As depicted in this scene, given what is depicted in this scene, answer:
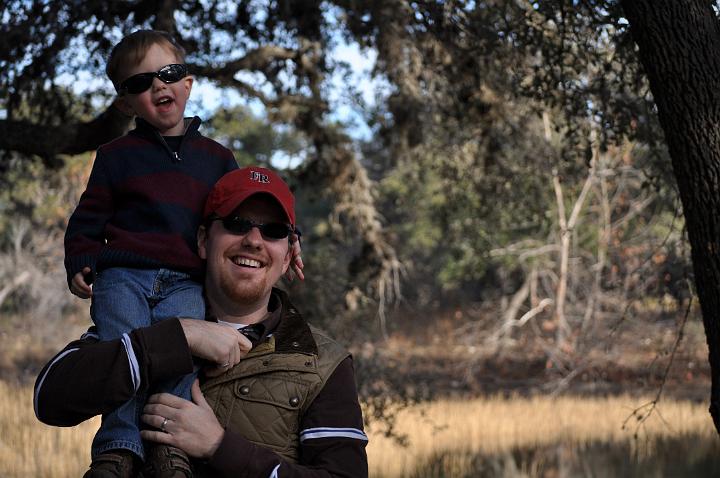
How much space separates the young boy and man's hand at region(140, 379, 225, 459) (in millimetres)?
147

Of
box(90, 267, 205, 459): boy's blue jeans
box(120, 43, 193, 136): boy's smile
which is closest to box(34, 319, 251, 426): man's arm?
box(90, 267, 205, 459): boy's blue jeans

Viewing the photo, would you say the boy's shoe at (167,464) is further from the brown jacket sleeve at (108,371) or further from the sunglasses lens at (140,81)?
the sunglasses lens at (140,81)

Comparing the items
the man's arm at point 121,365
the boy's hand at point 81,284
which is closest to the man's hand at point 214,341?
the man's arm at point 121,365

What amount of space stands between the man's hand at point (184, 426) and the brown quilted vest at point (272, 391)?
103 millimetres

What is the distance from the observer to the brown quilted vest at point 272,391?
290cm

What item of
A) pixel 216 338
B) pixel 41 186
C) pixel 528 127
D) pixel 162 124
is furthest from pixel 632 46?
pixel 41 186

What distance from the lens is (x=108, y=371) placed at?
2674 millimetres

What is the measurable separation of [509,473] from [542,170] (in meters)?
3.62

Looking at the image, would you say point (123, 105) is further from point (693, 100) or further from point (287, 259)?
point (693, 100)

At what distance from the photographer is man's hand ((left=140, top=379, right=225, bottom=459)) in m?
2.78

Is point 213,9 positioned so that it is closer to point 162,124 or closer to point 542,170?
point 542,170

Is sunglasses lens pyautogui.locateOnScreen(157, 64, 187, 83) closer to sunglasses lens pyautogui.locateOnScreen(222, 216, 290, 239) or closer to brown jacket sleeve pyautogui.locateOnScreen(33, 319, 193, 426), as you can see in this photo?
sunglasses lens pyautogui.locateOnScreen(222, 216, 290, 239)

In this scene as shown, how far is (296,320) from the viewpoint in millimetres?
3068

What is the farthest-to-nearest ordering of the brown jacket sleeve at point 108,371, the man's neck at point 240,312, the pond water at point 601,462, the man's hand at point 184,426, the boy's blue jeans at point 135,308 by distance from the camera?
the pond water at point 601,462, the man's neck at point 240,312, the boy's blue jeans at point 135,308, the man's hand at point 184,426, the brown jacket sleeve at point 108,371
